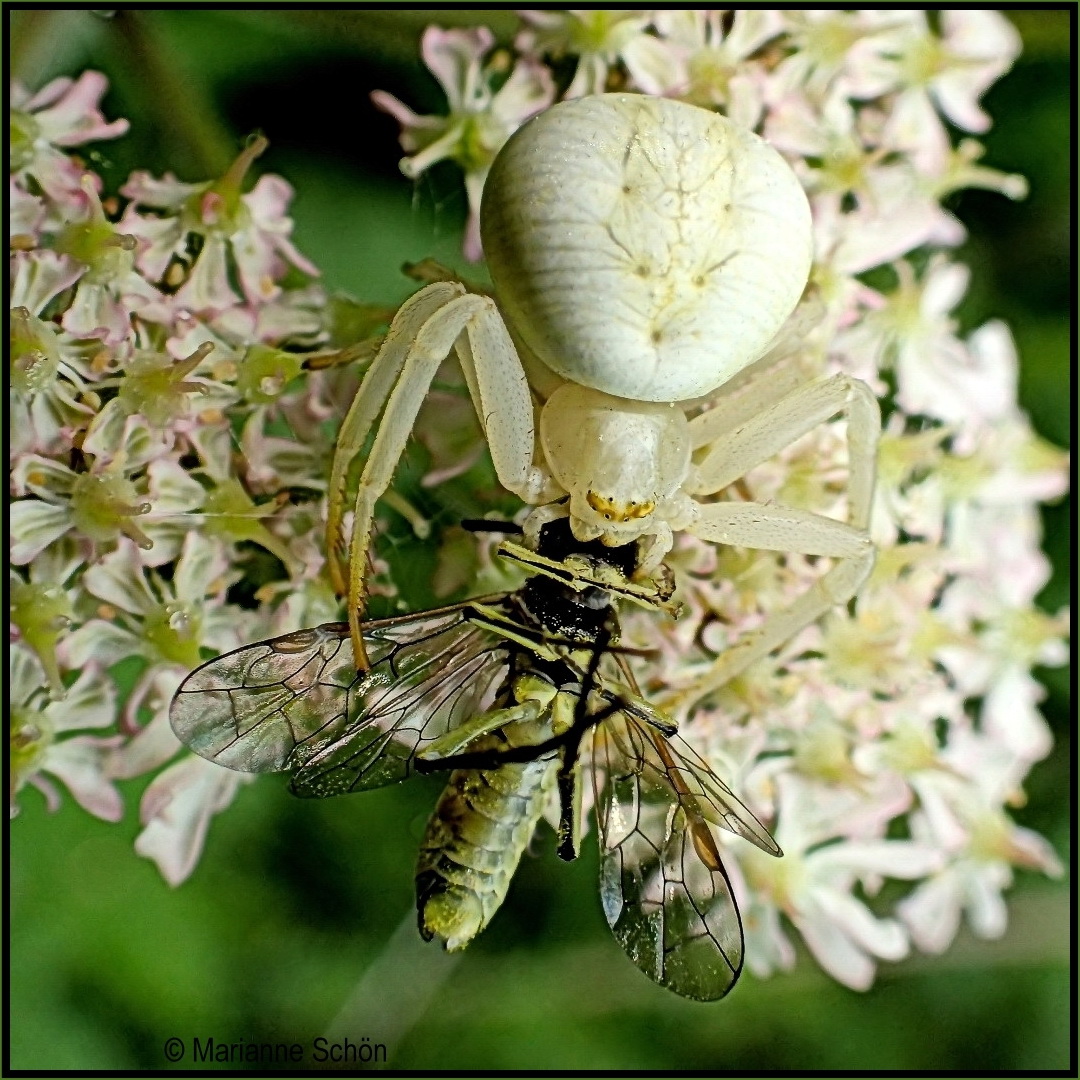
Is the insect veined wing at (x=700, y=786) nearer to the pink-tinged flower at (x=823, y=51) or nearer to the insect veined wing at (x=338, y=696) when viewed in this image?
the insect veined wing at (x=338, y=696)

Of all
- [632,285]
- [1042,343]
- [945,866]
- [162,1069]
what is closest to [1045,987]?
[945,866]

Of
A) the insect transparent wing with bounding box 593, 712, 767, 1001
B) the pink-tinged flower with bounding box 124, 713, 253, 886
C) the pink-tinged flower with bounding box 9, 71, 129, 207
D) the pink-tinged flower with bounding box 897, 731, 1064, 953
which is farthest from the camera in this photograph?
the pink-tinged flower with bounding box 897, 731, 1064, 953

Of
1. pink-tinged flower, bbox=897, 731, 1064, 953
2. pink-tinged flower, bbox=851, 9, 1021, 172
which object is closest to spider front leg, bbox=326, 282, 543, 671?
pink-tinged flower, bbox=851, 9, 1021, 172

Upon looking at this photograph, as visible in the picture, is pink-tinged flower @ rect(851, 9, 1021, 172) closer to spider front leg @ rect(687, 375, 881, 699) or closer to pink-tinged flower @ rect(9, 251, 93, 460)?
spider front leg @ rect(687, 375, 881, 699)

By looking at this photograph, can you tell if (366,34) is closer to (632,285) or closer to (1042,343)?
(632,285)

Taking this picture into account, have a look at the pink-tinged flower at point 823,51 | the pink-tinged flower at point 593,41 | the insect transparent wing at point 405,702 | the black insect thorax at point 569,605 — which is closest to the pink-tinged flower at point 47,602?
the insect transparent wing at point 405,702

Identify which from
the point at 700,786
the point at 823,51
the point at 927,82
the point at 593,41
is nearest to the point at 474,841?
the point at 700,786

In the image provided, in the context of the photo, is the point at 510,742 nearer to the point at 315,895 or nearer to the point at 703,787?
the point at 703,787
